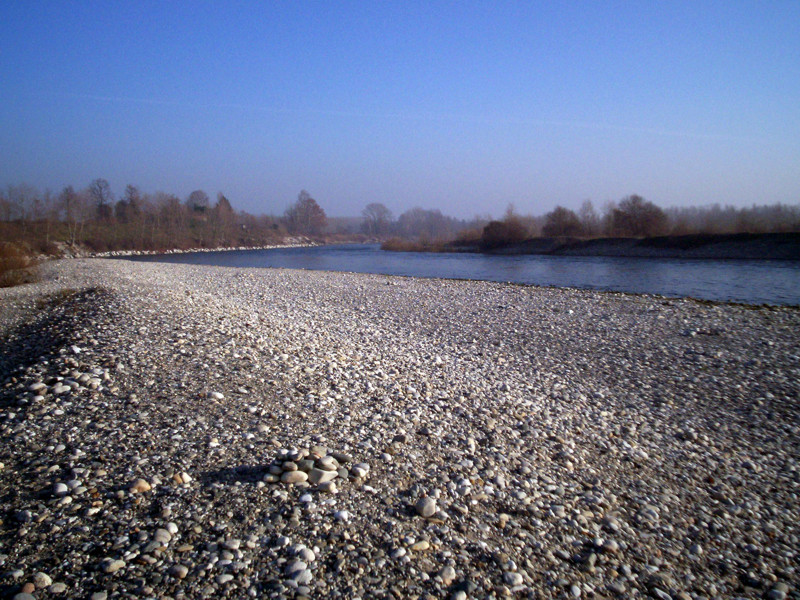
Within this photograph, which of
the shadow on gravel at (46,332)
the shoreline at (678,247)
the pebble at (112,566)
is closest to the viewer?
the pebble at (112,566)

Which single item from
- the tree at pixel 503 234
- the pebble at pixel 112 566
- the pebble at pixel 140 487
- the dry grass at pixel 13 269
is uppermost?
the tree at pixel 503 234

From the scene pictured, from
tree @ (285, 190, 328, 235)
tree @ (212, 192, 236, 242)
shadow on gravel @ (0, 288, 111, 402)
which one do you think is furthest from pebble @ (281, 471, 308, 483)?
tree @ (285, 190, 328, 235)

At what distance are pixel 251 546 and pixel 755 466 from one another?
5.24m

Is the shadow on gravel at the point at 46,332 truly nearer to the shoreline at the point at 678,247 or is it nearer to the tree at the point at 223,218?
the shoreline at the point at 678,247

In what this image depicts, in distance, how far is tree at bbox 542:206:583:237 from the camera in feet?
199

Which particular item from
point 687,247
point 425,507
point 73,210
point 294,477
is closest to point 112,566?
point 294,477

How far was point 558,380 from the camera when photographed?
8039mm

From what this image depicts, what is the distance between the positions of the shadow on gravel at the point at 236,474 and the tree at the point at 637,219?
2269 inches

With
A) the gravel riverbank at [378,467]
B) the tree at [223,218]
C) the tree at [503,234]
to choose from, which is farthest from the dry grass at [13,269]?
the tree at [223,218]

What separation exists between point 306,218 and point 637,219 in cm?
8795

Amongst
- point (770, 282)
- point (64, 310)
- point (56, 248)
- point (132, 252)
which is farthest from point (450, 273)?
point (132, 252)

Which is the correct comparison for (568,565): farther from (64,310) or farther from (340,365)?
(64,310)

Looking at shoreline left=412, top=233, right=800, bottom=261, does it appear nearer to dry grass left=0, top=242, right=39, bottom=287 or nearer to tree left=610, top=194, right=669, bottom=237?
tree left=610, top=194, right=669, bottom=237

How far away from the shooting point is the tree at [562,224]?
60.7 meters
